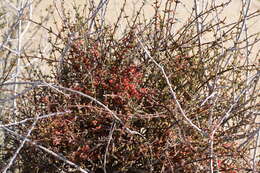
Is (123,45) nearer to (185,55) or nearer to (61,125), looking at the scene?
(185,55)

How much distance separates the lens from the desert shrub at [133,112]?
1.67 metres

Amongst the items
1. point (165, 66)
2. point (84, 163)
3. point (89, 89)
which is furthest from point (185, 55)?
point (84, 163)

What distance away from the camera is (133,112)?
1707 mm

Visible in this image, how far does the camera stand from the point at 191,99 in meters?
1.85

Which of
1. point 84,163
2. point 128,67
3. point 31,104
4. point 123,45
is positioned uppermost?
point 123,45

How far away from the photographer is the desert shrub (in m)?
1.67

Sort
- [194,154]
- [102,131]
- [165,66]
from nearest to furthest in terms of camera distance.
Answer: [194,154], [102,131], [165,66]

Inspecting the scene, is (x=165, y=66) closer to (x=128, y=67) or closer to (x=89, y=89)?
(x=128, y=67)

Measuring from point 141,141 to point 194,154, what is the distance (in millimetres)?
203

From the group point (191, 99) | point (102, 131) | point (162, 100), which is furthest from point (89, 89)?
point (191, 99)

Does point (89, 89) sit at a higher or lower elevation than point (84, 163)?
higher

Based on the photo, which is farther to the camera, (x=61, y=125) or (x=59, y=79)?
(x=59, y=79)

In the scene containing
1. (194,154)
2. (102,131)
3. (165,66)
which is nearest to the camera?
(194,154)

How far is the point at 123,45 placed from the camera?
1963 mm
